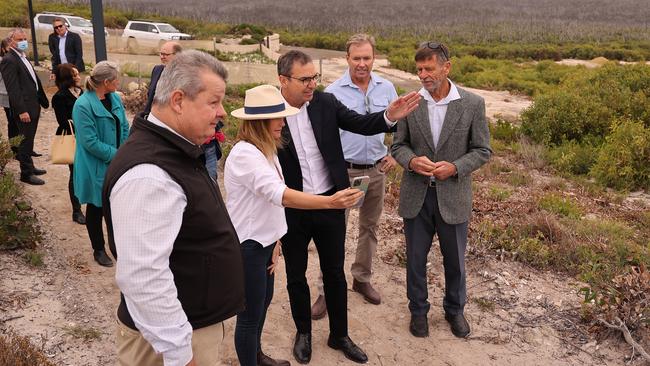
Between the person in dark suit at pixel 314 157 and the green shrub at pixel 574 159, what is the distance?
621 centimetres

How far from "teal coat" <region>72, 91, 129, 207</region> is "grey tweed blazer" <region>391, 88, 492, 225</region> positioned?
7.76 feet

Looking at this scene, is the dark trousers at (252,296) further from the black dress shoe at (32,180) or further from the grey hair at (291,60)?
the black dress shoe at (32,180)

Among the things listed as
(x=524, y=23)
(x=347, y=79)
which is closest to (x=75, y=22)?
(x=347, y=79)

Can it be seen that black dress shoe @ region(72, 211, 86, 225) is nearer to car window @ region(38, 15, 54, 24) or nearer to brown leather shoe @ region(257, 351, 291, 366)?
brown leather shoe @ region(257, 351, 291, 366)

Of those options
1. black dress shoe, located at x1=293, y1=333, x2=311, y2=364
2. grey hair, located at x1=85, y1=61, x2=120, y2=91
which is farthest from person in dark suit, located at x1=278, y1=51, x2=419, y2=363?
grey hair, located at x1=85, y1=61, x2=120, y2=91

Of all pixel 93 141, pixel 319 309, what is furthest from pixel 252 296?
pixel 93 141

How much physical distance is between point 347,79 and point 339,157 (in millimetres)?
1092

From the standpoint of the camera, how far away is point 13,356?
10.5 ft

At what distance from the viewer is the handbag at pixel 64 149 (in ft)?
18.0

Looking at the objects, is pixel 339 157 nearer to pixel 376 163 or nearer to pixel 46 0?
pixel 376 163

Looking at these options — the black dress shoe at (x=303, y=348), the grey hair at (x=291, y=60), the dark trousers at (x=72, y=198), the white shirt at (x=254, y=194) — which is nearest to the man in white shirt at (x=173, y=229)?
the white shirt at (x=254, y=194)

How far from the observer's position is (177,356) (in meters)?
2.05

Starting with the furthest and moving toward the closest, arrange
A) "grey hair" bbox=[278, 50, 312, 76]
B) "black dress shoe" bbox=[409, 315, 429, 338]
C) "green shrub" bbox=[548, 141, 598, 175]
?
"green shrub" bbox=[548, 141, 598, 175] → "black dress shoe" bbox=[409, 315, 429, 338] → "grey hair" bbox=[278, 50, 312, 76]

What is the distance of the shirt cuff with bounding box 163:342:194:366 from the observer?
80.5 inches
